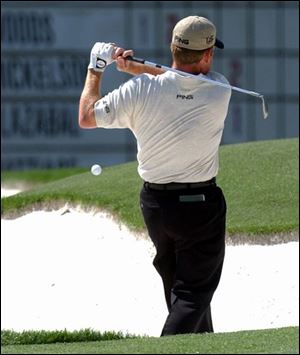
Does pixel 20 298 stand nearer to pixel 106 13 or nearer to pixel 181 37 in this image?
pixel 181 37

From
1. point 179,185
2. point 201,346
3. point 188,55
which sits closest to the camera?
point 201,346

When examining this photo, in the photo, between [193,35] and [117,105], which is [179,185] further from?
[193,35]

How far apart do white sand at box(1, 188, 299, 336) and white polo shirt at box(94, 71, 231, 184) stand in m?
2.80

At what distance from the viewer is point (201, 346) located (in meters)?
5.62

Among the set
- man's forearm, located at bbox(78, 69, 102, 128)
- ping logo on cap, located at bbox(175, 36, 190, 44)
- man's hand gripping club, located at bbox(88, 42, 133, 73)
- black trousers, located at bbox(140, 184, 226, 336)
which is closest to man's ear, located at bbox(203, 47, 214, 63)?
ping logo on cap, located at bbox(175, 36, 190, 44)

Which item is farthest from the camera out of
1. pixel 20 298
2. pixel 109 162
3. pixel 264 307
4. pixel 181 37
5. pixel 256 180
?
pixel 109 162

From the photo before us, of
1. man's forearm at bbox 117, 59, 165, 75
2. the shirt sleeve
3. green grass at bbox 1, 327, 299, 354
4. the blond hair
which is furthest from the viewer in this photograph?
man's forearm at bbox 117, 59, 165, 75

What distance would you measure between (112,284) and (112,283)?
17 millimetres

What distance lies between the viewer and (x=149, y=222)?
682 centimetres

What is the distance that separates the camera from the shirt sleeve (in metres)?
6.45

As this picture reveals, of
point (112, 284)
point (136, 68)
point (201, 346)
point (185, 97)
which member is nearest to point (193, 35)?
point (185, 97)

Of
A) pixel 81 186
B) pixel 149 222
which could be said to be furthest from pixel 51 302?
pixel 149 222

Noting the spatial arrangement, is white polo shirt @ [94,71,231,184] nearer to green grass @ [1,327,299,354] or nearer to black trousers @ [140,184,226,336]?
black trousers @ [140,184,226,336]

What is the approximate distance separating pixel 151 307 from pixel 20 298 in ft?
3.61
